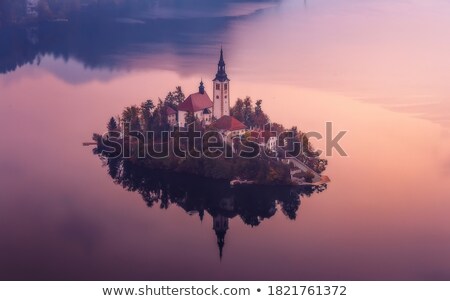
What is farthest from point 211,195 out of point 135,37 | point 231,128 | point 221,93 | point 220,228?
point 135,37

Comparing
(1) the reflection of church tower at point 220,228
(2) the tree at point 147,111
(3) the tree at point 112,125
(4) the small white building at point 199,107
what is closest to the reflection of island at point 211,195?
(1) the reflection of church tower at point 220,228

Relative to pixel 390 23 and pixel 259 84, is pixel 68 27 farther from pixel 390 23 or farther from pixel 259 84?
pixel 390 23

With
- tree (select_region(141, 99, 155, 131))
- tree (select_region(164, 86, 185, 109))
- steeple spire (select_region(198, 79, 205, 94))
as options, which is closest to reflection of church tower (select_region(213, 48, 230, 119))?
steeple spire (select_region(198, 79, 205, 94))

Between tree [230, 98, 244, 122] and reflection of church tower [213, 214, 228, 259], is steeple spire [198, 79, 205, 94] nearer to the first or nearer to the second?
tree [230, 98, 244, 122]

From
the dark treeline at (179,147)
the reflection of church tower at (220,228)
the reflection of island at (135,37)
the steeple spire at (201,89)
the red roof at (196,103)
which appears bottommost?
the reflection of church tower at (220,228)

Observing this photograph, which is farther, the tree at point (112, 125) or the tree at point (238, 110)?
the tree at point (112, 125)

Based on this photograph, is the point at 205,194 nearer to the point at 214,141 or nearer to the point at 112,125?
the point at 214,141

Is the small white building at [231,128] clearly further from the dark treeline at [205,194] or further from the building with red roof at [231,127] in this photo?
the dark treeline at [205,194]

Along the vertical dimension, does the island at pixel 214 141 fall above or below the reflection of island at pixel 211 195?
above
